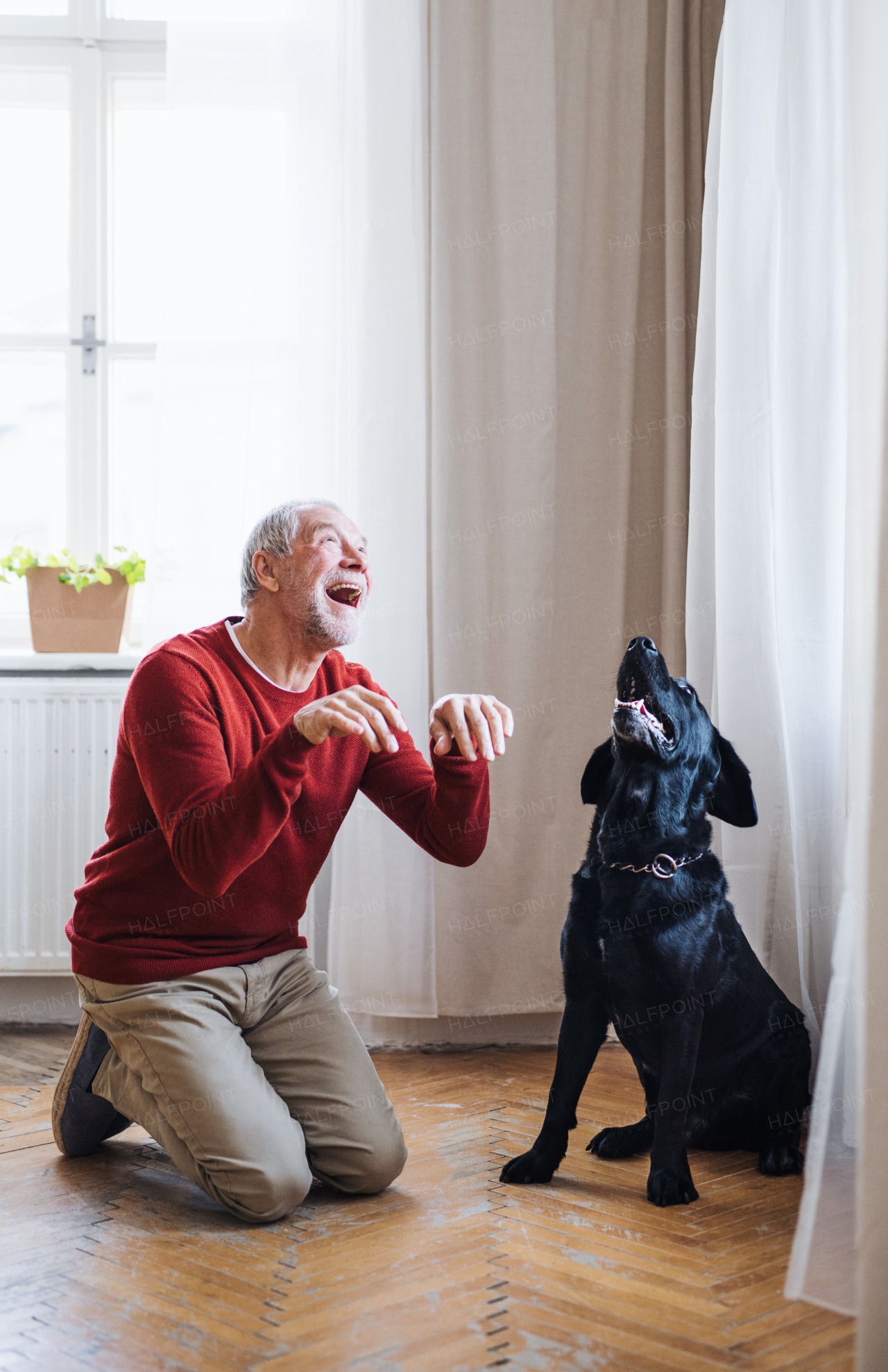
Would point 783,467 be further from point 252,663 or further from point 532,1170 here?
point 532,1170

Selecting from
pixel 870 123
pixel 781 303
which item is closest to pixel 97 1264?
pixel 870 123

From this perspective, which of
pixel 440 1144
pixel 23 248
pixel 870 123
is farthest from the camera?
pixel 23 248

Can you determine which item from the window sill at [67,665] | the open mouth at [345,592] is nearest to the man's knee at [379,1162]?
the open mouth at [345,592]

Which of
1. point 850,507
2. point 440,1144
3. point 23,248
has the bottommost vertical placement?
point 440,1144

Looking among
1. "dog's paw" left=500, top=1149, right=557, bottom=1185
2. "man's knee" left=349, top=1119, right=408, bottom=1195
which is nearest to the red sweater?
"man's knee" left=349, top=1119, right=408, bottom=1195

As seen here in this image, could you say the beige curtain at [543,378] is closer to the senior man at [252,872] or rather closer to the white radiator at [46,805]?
the senior man at [252,872]

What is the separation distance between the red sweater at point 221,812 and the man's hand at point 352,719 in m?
0.03

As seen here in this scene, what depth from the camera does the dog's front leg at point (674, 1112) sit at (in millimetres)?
1543

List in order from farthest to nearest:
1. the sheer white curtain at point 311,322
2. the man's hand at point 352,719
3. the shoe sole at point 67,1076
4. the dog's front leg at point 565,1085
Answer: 1. the sheer white curtain at point 311,322
2. the shoe sole at point 67,1076
3. the dog's front leg at point 565,1085
4. the man's hand at point 352,719

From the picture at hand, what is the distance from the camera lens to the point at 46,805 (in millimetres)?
2402

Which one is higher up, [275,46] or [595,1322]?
[275,46]

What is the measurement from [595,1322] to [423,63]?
2.27 meters

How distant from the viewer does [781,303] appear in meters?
1.85

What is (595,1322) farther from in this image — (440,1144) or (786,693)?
(786,693)
